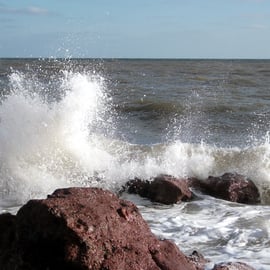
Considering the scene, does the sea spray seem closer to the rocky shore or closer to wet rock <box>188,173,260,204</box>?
wet rock <box>188,173,260,204</box>

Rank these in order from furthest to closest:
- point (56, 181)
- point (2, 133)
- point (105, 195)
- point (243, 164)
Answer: point (243, 164), point (2, 133), point (56, 181), point (105, 195)

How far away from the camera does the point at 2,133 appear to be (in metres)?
8.19

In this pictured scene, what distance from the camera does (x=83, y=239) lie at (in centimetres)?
336

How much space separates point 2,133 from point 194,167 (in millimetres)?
3034

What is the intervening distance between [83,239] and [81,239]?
1 centimetres

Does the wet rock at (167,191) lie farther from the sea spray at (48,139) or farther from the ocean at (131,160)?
the sea spray at (48,139)

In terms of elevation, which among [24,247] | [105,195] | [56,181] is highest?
[105,195]

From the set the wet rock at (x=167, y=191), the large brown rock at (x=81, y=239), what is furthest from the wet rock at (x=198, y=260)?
the wet rock at (x=167, y=191)

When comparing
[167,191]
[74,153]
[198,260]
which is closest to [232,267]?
[198,260]

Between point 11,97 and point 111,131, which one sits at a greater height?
point 11,97

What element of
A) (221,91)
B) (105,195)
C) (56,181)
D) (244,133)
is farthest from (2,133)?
(221,91)

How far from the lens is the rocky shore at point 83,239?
11.0 feet

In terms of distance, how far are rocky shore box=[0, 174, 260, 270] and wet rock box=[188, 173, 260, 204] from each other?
2955 mm

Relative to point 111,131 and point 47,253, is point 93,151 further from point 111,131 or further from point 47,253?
point 47,253
